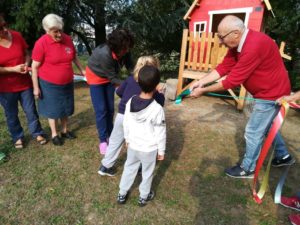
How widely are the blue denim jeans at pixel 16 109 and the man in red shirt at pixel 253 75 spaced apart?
2.29 m

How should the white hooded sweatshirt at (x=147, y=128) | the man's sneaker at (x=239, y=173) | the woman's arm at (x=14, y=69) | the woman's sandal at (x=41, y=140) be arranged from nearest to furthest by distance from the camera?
1. the white hooded sweatshirt at (x=147, y=128)
2. the woman's arm at (x=14, y=69)
3. the man's sneaker at (x=239, y=173)
4. the woman's sandal at (x=41, y=140)

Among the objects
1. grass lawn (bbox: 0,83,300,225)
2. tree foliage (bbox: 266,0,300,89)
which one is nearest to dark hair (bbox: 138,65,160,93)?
grass lawn (bbox: 0,83,300,225)

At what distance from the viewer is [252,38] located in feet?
8.64

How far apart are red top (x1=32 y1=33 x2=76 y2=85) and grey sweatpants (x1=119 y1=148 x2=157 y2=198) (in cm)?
168

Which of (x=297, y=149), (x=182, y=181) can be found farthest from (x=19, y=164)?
(x=297, y=149)

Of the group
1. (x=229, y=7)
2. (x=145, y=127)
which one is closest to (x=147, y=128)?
(x=145, y=127)

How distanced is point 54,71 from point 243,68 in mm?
2376

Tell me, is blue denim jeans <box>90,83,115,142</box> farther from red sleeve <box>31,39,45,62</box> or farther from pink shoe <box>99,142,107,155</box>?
red sleeve <box>31,39,45,62</box>

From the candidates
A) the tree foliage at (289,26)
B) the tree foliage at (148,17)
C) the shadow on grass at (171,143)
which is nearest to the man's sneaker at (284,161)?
the shadow on grass at (171,143)

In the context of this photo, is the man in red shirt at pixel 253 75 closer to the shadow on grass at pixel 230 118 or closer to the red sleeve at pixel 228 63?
the red sleeve at pixel 228 63

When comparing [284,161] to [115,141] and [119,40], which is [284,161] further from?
[119,40]

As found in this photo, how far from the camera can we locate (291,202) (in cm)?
286

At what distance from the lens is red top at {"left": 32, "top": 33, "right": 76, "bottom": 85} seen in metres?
3.38

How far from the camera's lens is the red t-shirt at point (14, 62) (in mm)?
3322
